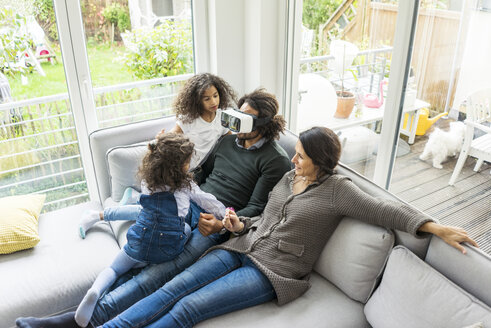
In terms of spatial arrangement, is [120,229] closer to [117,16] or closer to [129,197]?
[129,197]

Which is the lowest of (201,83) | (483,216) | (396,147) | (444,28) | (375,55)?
(483,216)

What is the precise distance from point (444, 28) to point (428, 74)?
199mm

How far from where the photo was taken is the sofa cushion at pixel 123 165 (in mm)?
2129

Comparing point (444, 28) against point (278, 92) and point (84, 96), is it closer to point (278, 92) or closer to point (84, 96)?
point (278, 92)

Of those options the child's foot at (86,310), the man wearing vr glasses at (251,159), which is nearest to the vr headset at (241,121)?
the man wearing vr glasses at (251,159)

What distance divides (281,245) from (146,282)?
1.75 ft

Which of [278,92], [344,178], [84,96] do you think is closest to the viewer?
[344,178]

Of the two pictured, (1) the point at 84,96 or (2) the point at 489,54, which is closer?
(2) the point at 489,54

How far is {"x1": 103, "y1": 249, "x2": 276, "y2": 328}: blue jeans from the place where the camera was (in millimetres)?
1452

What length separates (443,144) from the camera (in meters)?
1.87

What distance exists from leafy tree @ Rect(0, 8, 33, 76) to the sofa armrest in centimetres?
57

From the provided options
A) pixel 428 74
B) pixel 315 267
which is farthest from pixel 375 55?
pixel 315 267

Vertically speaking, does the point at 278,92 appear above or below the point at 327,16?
below

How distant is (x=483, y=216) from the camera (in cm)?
174
